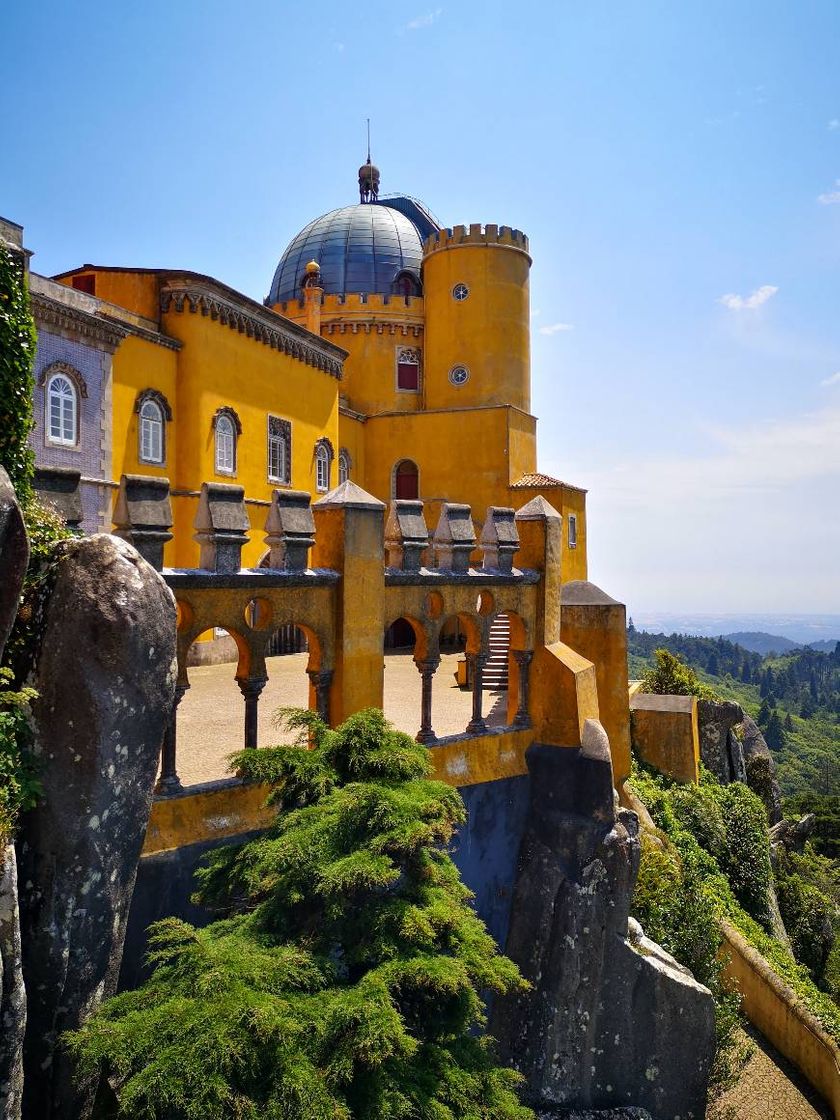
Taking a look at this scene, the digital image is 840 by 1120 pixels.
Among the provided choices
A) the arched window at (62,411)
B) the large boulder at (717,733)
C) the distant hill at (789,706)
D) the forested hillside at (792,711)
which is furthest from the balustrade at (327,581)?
the distant hill at (789,706)

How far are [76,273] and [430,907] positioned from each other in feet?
61.8

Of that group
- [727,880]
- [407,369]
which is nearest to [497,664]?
[727,880]

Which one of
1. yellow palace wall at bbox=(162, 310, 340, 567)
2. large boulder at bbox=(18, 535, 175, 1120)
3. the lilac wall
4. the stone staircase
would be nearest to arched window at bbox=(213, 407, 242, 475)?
yellow palace wall at bbox=(162, 310, 340, 567)

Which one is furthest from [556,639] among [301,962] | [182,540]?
[182,540]

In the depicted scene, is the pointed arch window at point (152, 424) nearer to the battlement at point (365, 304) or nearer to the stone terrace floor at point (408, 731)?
the stone terrace floor at point (408, 731)

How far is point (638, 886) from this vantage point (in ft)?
35.8

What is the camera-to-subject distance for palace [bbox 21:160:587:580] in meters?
16.4

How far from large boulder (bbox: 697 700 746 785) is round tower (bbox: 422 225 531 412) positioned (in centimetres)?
1241

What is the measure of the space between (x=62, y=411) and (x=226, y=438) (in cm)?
447

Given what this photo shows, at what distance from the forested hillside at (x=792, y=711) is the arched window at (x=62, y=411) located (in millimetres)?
16254

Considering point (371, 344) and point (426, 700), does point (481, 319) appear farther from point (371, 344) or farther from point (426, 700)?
point (426, 700)

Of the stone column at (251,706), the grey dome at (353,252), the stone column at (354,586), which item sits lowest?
the stone column at (251,706)

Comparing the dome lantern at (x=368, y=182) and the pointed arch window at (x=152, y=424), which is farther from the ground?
the dome lantern at (x=368, y=182)

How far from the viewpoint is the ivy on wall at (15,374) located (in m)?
5.42
